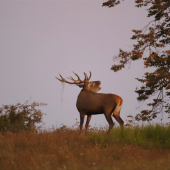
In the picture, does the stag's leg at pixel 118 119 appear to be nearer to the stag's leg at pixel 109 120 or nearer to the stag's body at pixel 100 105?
the stag's body at pixel 100 105

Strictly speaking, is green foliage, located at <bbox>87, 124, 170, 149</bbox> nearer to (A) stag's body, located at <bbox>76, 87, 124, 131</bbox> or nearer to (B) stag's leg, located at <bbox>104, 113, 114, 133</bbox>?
(B) stag's leg, located at <bbox>104, 113, 114, 133</bbox>

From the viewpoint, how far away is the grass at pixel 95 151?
747cm

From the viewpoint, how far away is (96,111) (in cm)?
1173

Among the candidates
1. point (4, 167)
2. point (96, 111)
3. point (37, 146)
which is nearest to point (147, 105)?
point (96, 111)

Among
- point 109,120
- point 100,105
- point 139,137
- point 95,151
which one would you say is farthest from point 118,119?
point 95,151

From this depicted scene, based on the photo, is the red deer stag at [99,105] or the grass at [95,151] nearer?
the grass at [95,151]

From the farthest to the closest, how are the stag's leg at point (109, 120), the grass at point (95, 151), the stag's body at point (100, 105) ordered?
the stag's body at point (100, 105) < the stag's leg at point (109, 120) < the grass at point (95, 151)

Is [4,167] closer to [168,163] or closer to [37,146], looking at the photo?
[37,146]

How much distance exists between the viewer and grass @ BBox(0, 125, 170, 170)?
Answer: 7473 millimetres

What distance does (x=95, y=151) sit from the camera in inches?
345

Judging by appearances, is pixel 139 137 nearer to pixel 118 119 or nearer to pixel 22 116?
pixel 118 119

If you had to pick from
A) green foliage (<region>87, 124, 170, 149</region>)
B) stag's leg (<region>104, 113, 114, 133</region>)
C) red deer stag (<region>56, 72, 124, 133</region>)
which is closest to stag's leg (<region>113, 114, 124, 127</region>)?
red deer stag (<region>56, 72, 124, 133</region>)

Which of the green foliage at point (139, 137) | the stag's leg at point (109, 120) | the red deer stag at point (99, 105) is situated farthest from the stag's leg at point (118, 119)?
the green foliage at point (139, 137)

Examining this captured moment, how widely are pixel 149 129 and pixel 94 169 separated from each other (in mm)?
5275
